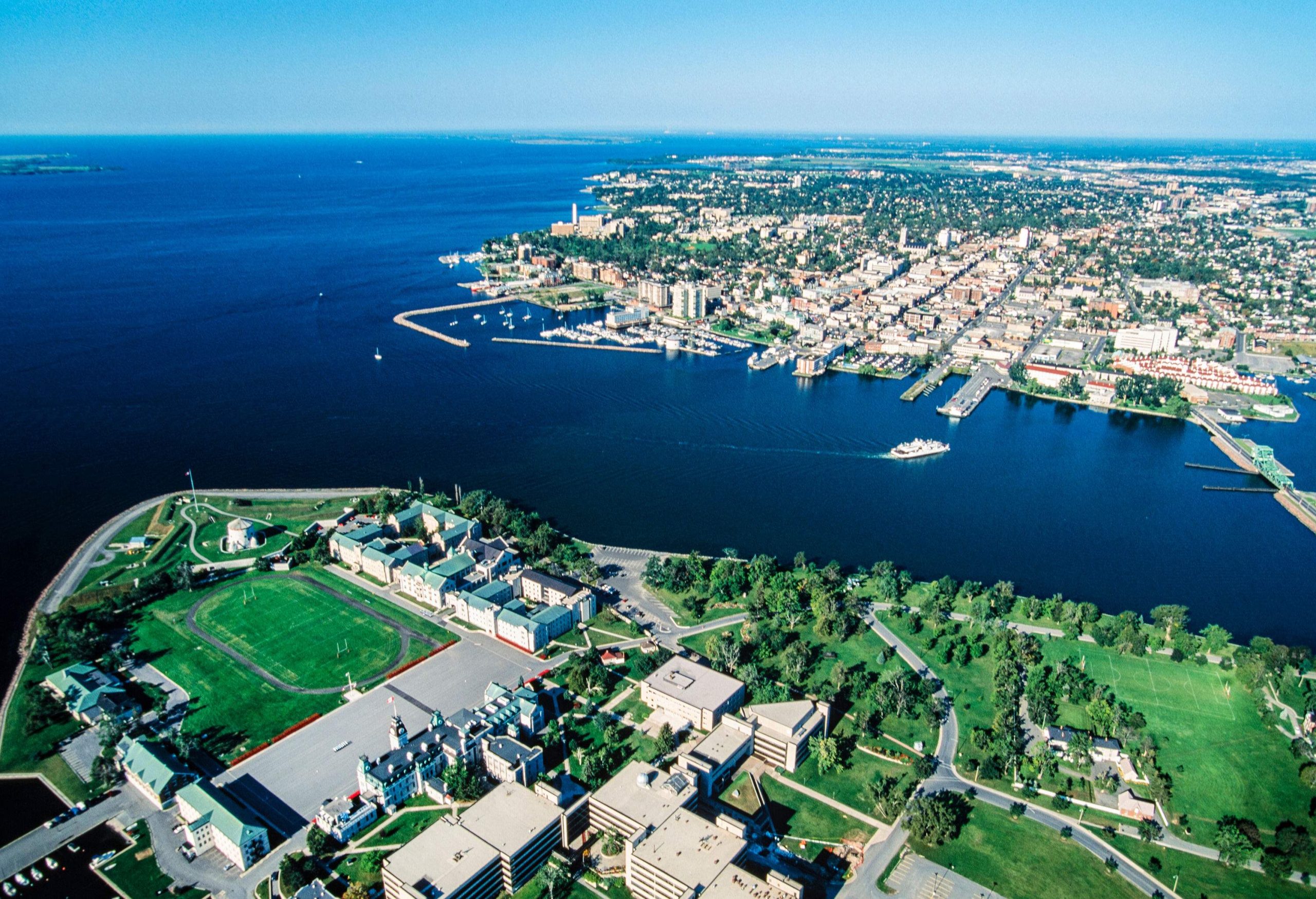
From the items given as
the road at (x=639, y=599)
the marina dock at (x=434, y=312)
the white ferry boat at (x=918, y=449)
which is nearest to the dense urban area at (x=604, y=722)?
A: the road at (x=639, y=599)

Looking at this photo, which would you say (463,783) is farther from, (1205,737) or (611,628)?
(1205,737)

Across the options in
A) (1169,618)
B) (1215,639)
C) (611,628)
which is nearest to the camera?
(1215,639)

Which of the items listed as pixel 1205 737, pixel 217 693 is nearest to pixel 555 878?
pixel 217 693

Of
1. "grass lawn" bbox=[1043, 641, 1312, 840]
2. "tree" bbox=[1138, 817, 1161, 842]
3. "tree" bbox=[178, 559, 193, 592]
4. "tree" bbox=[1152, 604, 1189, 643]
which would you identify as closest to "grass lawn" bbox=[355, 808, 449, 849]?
"tree" bbox=[178, 559, 193, 592]

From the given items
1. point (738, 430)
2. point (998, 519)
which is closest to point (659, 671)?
point (998, 519)

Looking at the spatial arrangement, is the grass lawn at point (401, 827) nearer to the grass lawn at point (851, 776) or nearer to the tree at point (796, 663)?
the grass lawn at point (851, 776)

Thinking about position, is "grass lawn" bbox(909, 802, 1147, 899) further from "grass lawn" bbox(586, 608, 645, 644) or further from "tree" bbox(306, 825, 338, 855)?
"tree" bbox(306, 825, 338, 855)

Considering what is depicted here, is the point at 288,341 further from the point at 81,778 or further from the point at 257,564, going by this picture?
the point at 81,778
